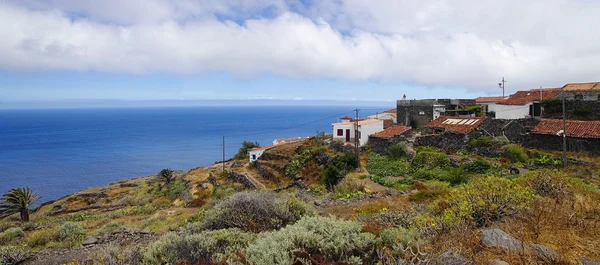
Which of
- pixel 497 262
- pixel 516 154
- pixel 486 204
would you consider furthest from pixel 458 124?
pixel 497 262

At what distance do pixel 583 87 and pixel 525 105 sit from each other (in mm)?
5065

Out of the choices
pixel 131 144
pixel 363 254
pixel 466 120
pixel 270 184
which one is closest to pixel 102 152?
pixel 131 144

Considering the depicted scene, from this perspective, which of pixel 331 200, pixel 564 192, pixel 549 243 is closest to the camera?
pixel 549 243

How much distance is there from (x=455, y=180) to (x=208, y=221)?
13979 millimetres

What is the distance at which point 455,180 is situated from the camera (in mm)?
17922

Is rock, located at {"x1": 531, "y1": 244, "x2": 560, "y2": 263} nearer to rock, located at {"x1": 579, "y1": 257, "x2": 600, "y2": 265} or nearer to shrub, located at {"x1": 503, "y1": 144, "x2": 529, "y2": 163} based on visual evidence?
rock, located at {"x1": 579, "y1": 257, "x2": 600, "y2": 265}

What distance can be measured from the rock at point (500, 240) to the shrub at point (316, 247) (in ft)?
6.06

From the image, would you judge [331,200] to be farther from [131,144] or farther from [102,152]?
[131,144]

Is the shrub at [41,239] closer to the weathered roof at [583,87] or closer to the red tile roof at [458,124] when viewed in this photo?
the red tile roof at [458,124]

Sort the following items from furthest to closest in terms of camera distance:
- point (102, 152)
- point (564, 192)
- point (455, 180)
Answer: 1. point (102, 152)
2. point (455, 180)
3. point (564, 192)

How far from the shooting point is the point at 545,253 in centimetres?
493

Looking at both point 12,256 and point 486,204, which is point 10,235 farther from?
point 486,204

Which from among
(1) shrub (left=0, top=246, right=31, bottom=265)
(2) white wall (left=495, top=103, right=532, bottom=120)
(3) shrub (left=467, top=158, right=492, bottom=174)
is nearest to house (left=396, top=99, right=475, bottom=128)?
(2) white wall (left=495, top=103, right=532, bottom=120)

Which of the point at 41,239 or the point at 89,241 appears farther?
the point at 41,239
